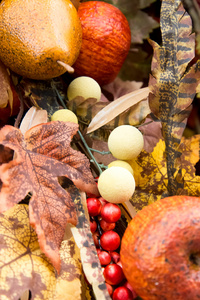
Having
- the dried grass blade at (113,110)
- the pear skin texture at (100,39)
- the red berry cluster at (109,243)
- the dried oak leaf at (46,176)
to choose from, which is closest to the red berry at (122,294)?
the red berry cluster at (109,243)

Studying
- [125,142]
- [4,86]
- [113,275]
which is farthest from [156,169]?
[4,86]

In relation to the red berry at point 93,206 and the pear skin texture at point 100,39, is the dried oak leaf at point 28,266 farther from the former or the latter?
the pear skin texture at point 100,39

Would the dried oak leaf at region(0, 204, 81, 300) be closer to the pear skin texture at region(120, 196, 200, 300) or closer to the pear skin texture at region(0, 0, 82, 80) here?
the pear skin texture at region(120, 196, 200, 300)

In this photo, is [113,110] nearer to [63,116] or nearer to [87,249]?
[63,116]

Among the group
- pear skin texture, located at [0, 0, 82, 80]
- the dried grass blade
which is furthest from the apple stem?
the dried grass blade

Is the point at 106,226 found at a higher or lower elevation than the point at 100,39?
lower

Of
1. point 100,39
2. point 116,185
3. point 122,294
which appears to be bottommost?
point 122,294
